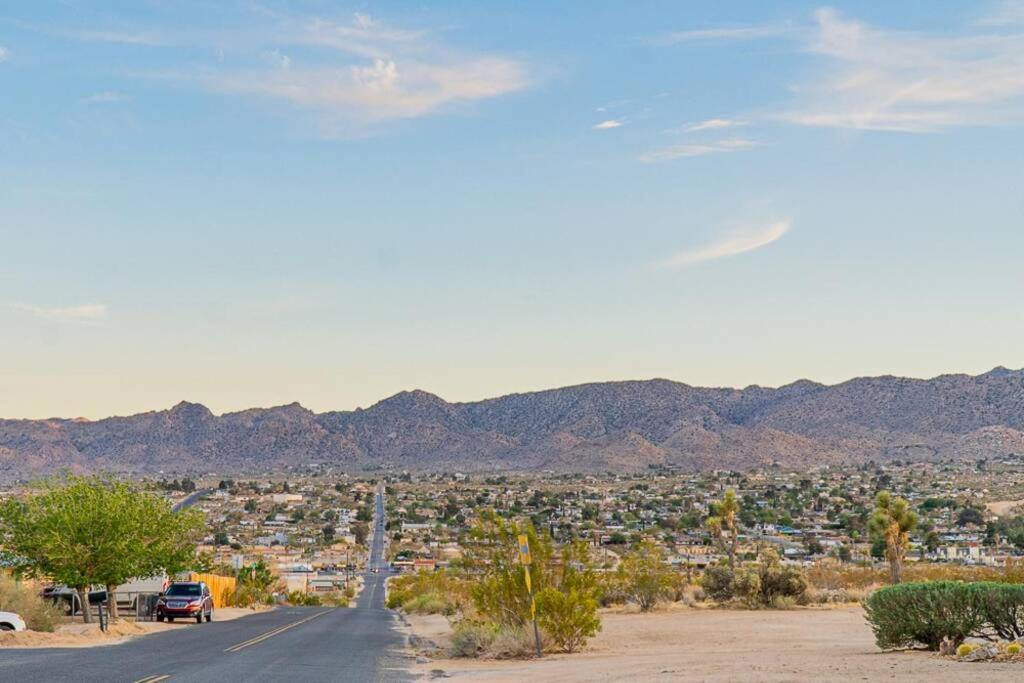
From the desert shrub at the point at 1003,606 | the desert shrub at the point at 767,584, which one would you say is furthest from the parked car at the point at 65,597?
the desert shrub at the point at 1003,606

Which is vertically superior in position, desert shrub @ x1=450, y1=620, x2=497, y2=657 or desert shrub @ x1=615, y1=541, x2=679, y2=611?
desert shrub @ x1=450, y1=620, x2=497, y2=657

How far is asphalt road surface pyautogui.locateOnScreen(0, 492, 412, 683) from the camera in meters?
23.2

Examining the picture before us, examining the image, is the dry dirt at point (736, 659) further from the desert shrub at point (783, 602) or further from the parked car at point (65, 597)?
the parked car at point (65, 597)

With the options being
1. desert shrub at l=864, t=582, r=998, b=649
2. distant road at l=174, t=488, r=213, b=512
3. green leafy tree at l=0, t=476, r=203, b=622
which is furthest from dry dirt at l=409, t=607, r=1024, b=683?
distant road at l=174, t=488, r=213, b=512

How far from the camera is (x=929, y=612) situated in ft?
71.9

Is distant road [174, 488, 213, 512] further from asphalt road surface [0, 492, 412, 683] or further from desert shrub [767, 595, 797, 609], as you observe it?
asphalt road surface [0, 492, 412, 683]

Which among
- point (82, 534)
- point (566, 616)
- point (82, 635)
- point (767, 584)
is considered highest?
point (82, 534)

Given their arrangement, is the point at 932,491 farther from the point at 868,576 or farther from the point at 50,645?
the point at 50,645

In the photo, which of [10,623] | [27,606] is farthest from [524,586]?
[27,606]

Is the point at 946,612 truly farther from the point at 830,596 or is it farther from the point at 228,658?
the point at 830,596

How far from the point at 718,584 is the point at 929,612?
3085 cm

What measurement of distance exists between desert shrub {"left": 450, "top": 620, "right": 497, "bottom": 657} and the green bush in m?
10.1

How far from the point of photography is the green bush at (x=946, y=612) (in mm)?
21172

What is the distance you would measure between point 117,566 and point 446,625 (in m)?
13.6
